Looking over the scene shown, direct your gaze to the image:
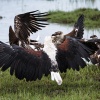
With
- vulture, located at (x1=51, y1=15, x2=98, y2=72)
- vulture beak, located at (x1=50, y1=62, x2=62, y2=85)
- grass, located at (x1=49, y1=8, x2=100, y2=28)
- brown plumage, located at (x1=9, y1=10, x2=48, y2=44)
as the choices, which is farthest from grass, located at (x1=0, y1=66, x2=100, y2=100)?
grass, located at (x1=49, y1=8, x2=100, y2=28)

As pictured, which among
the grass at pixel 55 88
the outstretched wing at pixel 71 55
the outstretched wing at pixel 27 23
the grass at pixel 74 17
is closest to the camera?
the grass at pixel 55 88

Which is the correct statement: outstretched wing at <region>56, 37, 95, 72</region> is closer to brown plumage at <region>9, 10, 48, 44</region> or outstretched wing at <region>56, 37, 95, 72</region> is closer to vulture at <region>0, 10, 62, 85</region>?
vulture at <region>0, 10, 62, 85</region>

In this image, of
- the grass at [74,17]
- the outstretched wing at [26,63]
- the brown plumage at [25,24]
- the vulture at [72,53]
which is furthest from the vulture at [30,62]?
the grass at [74,17]

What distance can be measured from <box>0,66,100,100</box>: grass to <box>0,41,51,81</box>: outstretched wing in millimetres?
310

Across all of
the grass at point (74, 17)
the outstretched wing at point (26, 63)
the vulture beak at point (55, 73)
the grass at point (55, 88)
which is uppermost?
the outstretched wing at point (26, 63)

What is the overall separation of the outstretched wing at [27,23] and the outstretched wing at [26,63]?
2.08m

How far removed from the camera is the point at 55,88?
664 centimetres

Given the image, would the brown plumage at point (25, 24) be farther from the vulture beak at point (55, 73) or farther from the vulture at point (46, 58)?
the vulture beak at point (55, 73)

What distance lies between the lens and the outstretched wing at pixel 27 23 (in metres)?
8.44

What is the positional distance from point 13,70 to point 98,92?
1.44 m

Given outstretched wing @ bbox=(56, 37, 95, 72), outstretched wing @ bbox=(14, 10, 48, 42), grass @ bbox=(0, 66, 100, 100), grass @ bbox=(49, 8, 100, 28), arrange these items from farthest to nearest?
grass @ bbox=(49, 8, 100, 28) → outstretched wing @ bbox=(14, 10, 48, 42) → outstretched wing @ bbox=(56, 37, 95, 72) → grass @ bbox=(0, 66, 100, 100)

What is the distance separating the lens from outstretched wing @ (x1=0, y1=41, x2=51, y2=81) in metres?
6.22

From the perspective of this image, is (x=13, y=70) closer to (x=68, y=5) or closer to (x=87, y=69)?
(x=87, y=69)

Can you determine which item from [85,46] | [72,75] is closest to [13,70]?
[85,46]
